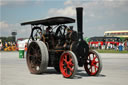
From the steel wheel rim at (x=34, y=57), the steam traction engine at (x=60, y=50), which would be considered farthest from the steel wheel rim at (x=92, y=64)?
the steel wheel rim at (x=34, y=57)

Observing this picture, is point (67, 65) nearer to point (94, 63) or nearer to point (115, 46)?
point (94, 63)

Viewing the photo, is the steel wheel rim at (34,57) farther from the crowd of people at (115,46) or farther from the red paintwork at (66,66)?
the crowd of people at (115,46)

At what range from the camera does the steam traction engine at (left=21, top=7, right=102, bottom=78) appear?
30.1ft

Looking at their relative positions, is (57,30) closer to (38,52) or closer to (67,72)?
(38,52)

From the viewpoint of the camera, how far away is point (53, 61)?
10.1 metres

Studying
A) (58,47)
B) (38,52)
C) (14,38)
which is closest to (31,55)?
(38,52)

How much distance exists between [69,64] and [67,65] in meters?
0.11

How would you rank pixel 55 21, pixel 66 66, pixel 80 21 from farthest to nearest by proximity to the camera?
pixel 55 21 < pixel 80 21 < pixel 66 66

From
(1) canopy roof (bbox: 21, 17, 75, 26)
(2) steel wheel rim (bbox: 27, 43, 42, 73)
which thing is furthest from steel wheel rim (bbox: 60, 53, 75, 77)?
(1) canopy roof (bbox: 21, 17, 75, 26)

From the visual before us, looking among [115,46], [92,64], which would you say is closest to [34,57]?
[92,64]

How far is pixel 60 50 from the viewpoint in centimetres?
1002

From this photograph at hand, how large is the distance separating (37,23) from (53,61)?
77.5 inches

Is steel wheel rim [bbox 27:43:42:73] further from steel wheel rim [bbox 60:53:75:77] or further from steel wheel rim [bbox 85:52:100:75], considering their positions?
steel wheel rim [bbox 85:52:100:75]

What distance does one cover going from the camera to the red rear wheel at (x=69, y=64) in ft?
27.7
